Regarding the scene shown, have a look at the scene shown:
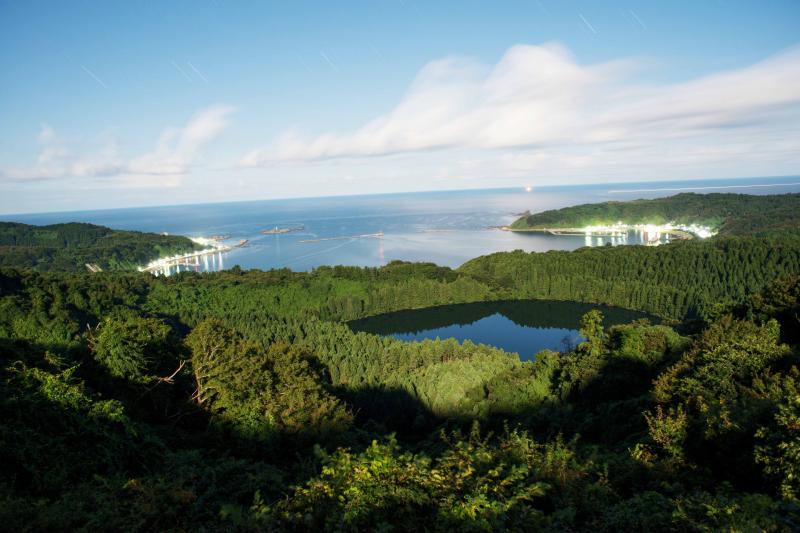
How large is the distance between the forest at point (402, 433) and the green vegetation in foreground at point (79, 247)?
81.0m

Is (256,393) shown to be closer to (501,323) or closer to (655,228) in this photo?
(501,323)

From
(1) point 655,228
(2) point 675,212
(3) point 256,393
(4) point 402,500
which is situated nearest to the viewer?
(4) point 402,500

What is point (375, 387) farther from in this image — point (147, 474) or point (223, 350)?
point (147, 474)

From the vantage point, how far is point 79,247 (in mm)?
118125

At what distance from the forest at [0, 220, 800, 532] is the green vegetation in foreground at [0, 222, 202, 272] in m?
81.0

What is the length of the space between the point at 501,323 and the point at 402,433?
37.4 meters

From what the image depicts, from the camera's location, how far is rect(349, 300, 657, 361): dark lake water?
51.9 m

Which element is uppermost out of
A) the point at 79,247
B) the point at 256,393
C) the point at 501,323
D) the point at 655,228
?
the point at 79,247

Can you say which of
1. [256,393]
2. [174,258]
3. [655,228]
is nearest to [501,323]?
[256,393]

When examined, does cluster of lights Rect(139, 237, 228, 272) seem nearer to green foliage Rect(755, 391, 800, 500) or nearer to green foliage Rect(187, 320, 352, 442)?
green foliage Rect(187, 320, 352, 442)

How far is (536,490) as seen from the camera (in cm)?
695

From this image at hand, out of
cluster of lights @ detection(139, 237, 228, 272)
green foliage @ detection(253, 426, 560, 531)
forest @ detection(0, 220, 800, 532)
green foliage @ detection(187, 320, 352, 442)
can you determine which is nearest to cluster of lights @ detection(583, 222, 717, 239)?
cluster of lights @ detection(139, 237, 228, 272)

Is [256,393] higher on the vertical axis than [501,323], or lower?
higher

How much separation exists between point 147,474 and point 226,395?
432 cm
